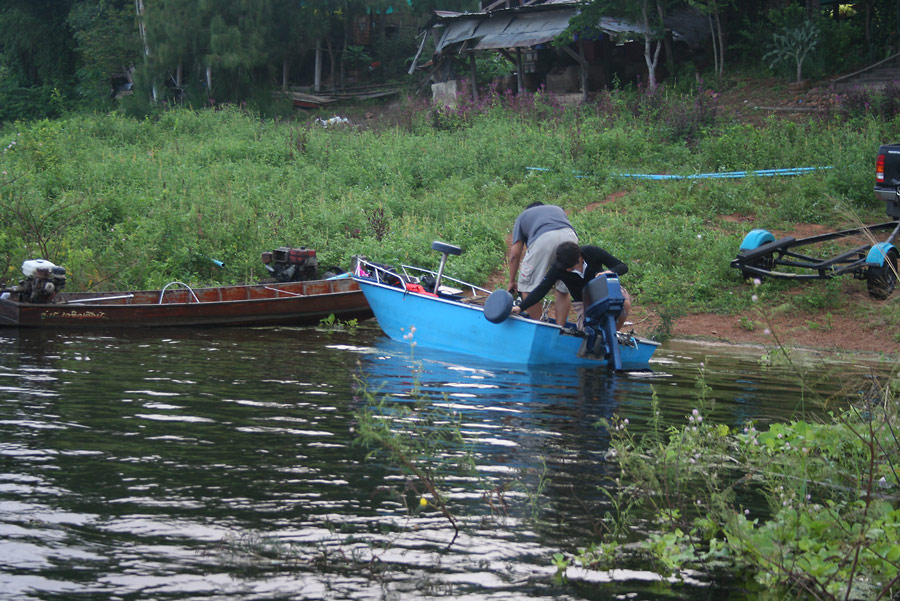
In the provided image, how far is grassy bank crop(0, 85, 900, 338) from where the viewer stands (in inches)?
616

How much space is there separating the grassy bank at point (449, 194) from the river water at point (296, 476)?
420 centimetres

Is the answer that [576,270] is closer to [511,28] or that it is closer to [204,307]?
[204,307]

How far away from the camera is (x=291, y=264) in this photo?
48.5ft

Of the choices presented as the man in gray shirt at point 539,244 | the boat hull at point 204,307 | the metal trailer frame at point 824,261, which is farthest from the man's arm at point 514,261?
the metal trailer frame at point 824,261

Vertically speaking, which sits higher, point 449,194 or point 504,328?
point 449,194

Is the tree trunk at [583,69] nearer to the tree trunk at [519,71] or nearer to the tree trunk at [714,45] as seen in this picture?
the tree trunk at [519,71]

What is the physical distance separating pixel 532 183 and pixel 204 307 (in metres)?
8.33

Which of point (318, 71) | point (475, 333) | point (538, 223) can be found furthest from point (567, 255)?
point (318, 71)

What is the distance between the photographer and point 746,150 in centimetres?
2003

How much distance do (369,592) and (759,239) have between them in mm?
10813

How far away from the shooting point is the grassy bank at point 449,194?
616 inches

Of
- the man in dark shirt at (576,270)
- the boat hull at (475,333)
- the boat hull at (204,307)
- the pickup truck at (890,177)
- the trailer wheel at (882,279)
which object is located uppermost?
the pickup truck at (890,177)

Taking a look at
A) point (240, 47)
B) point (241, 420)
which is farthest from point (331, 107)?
point (241, 420)

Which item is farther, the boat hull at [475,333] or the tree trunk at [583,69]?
the tree trunk at [583,69]
